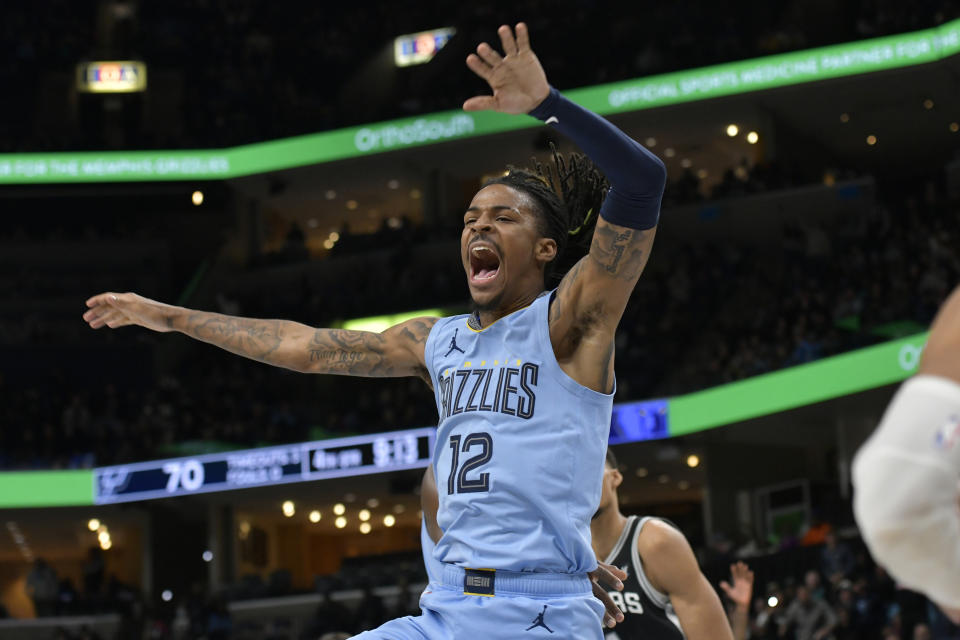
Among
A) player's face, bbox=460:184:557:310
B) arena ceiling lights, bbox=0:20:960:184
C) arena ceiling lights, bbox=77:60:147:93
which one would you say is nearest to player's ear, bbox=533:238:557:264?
player's face, bbox=460:184:557:310

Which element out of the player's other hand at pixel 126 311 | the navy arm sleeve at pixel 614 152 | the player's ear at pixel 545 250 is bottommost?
the player's other hand at pixel 126 311

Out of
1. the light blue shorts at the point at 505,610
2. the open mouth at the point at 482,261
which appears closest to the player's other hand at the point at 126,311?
the open mouth at the point at 482,261

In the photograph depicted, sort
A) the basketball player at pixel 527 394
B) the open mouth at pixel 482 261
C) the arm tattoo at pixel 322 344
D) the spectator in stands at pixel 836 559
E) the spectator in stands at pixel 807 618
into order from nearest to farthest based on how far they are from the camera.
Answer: the basketball player at pixel 527 394, the open mouth at pixel 482 261, the arm tattoo at pixel 322 344, the spectator in stands at pixel 807 618, the spectator in stands at pixel 836 559

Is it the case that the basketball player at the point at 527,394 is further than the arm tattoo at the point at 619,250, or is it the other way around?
the arm tattoo at the point at 619,250

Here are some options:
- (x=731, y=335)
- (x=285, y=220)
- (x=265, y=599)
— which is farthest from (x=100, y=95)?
(x=731, y=335)

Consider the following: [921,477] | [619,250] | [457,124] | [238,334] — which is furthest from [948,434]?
[457,124]

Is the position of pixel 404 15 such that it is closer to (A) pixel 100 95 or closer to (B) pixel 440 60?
(B) pixel 440 60

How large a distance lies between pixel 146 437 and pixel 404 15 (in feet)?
46.8

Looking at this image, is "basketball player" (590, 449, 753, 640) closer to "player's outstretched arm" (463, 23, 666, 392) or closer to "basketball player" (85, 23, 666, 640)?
"basketball player" (85, 23, 666, 640)

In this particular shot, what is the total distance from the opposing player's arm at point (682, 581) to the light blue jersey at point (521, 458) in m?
1.82

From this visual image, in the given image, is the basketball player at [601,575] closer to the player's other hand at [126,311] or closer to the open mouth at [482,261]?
the open mouth at [482,261]

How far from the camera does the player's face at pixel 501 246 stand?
3793mm

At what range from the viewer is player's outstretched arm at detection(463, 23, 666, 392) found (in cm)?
317

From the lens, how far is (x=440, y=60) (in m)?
30.1
